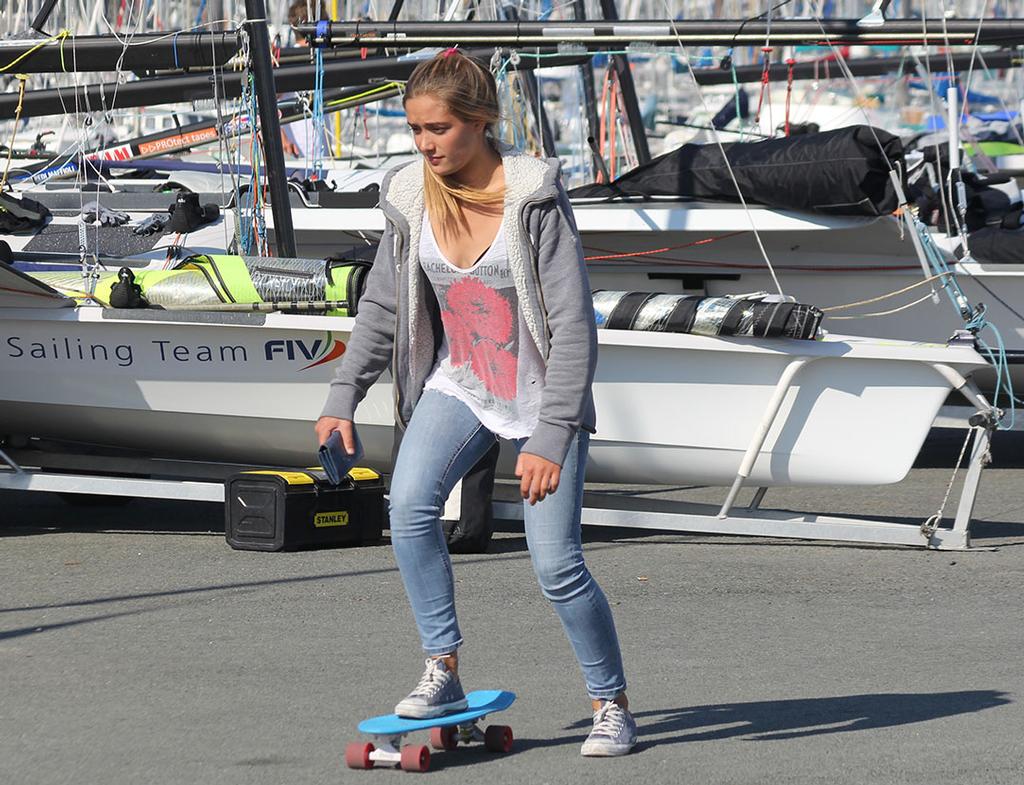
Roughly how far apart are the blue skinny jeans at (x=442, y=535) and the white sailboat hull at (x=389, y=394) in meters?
3.24

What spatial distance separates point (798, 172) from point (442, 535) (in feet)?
17.2

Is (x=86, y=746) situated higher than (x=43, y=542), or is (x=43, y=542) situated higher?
(x=86, y=746)

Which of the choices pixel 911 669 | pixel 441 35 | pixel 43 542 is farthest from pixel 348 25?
pixel 911 669

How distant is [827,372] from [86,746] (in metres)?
3.92

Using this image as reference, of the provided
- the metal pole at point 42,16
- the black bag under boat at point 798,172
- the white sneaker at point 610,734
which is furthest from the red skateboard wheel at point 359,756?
the metal pole at point 42,16

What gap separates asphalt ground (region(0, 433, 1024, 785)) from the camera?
4227 millimetres

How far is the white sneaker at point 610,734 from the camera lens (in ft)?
13.8

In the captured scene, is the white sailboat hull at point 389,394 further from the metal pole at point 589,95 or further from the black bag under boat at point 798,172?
the metal pole at point 589,95

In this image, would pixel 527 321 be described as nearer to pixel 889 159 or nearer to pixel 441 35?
pixel 889 159

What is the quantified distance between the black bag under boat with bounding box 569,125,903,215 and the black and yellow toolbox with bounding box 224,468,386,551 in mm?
3008

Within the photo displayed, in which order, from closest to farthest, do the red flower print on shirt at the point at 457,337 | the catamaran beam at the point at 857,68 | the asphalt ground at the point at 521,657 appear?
the red flower print on shirt at the point at 457,337 < the asphalt ground at the point at 521,657 < the catamaran beam at the point at 857,68

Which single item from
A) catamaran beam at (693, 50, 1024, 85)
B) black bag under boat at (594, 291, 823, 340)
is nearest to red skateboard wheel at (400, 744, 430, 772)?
black bag under boat at (594, 291, 823, 340)

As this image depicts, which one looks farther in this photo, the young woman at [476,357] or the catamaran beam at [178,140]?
the catamaran beam at [178,140]

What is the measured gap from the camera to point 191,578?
22.0 feet
